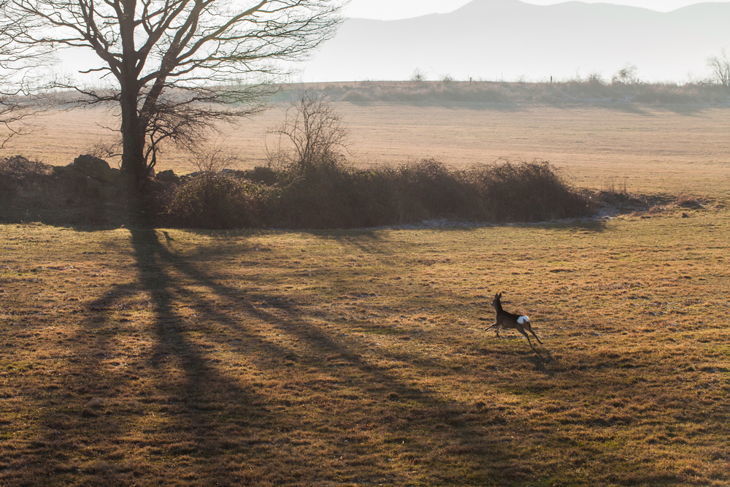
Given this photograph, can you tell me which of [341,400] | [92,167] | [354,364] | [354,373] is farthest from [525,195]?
[341,400]

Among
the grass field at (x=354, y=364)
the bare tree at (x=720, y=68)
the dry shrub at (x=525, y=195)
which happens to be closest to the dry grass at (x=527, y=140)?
the dry shrub at (x=525, y=195)

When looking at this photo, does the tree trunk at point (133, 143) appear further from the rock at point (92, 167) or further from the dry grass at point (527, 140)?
the dry grass at point (527, 140)

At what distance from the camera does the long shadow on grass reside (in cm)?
856

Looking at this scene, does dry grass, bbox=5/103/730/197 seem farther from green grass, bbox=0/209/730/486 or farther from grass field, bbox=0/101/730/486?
green grass, bbox=0/209/730/486

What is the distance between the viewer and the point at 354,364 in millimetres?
12164

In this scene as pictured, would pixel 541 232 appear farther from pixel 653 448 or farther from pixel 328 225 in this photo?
pixel 653 448

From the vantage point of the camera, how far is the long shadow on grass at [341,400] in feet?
28.1

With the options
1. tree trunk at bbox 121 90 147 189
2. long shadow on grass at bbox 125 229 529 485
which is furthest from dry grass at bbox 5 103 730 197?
long shadow on grass at bbox 125 229 529 485

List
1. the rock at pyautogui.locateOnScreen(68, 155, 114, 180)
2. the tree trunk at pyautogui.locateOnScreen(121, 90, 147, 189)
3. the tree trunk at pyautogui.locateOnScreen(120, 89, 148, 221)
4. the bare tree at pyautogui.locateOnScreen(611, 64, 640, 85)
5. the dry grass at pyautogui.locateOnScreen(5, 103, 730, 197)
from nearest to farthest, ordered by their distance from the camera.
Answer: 1. the tree trunk at pyautogui.locateOnScreen(120, 89, 148, 221)
2. the tree trunk at pyautogui.locateOnScreen(121, 90, 147, 189)
3. the rock at pyautogui.locateOnScreen(68, 155, 114, 180)
4. the dry grass at pyautogui.locateOnScreen(5, 103, 730, 197)
5. the bare tree at pyautogui.locateOnScreen(611, 64, 640, 85)

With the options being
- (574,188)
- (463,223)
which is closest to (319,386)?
(463,223)

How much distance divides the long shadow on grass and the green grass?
0.04 m

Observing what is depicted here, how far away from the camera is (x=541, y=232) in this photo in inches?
1165

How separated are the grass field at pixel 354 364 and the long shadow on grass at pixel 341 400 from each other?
0.14 feet

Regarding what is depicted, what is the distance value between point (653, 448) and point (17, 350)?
1058 centimetres
